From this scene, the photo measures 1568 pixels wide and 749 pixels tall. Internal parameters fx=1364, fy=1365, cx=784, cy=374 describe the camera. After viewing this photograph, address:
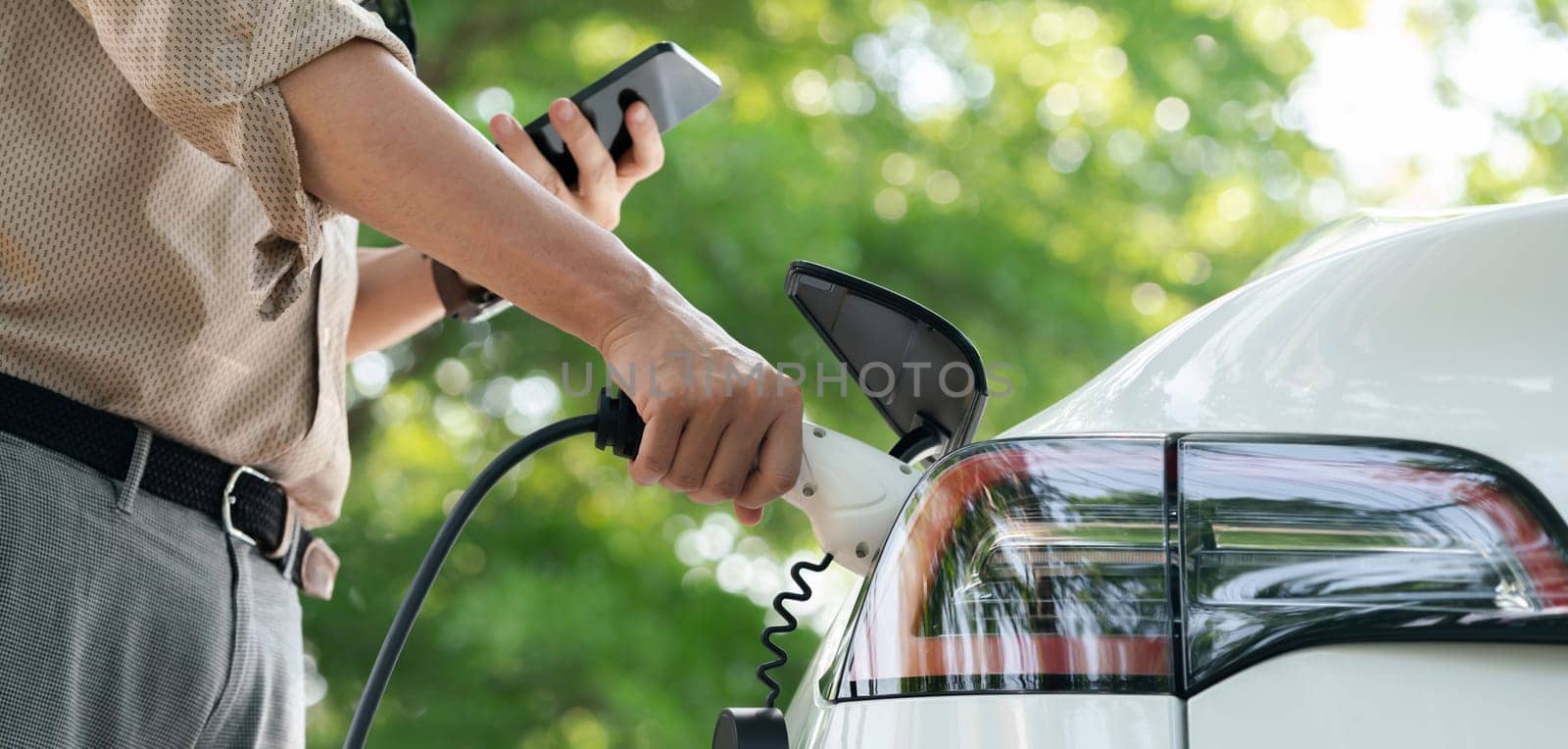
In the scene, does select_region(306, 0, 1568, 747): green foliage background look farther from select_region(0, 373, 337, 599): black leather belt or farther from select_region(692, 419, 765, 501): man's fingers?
select_region(692, 419, 765, 501): man's fingers

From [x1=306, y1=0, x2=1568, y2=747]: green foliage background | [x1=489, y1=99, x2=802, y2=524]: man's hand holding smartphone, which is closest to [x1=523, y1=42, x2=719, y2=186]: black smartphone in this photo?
[x1=489, y1=99, x2=802, y2=524]: man's hand holding smartphone

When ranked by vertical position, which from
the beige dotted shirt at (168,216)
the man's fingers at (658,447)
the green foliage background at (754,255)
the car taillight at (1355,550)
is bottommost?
the car taillight at (1355,550)

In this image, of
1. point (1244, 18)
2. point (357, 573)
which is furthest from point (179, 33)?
point (1244, 18)

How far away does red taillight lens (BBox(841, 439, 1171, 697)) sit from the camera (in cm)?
82

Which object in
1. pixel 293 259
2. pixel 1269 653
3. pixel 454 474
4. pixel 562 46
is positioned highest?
pixel 562 46

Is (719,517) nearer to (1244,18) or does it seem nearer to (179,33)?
(1244,18)

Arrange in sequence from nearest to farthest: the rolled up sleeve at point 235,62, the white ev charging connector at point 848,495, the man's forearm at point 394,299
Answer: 1. the rolled up sleeve at point 235,62
2. the white ev charging connector at point 848,495
3. the man's forearm at point 394,299

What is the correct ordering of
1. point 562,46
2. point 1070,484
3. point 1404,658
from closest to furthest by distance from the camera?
1. point 1404,658
2. point 1070,484
3. point 562,46

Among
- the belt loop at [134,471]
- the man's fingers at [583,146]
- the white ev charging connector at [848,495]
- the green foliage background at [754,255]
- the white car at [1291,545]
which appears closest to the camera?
the white car at [1291,545]

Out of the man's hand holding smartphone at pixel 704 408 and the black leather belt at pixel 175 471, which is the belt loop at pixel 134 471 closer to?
the black leather belt at pixel 175 471

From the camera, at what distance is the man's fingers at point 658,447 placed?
1.07 m

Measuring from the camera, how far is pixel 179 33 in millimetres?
1033

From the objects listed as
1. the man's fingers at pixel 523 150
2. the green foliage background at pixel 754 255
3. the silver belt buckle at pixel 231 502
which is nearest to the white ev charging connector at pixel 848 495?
the silver belt buckle at pixel 231 502

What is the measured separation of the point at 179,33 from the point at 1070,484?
74 cm
